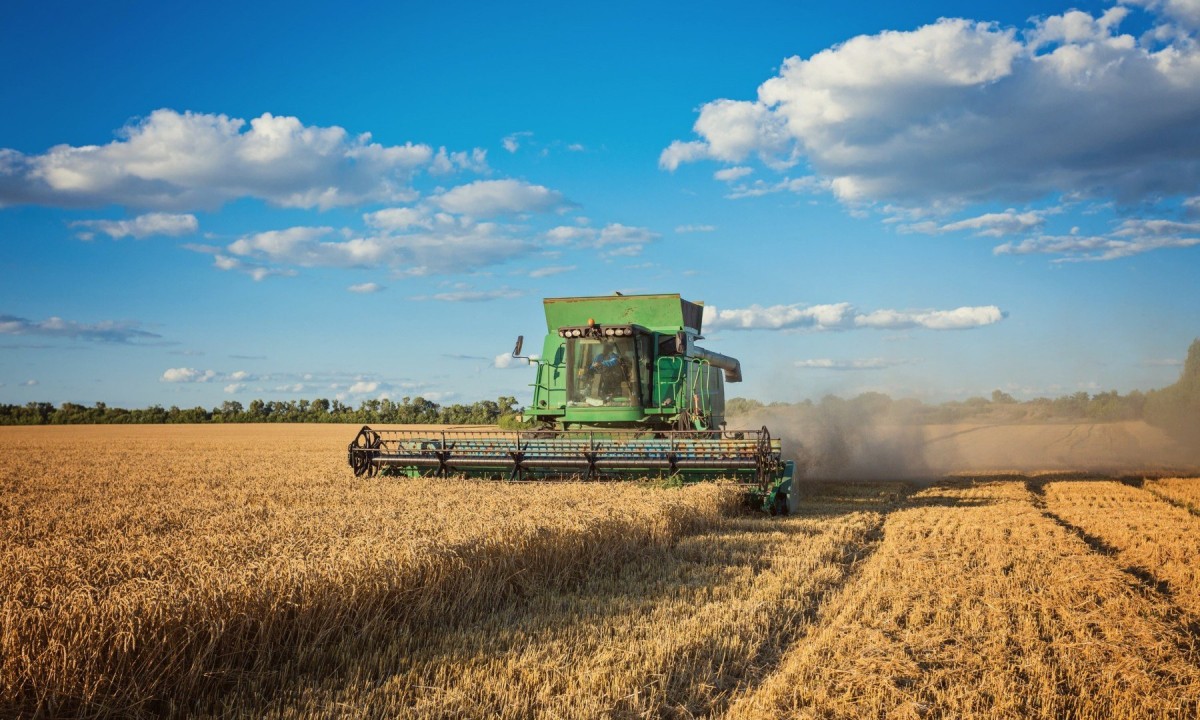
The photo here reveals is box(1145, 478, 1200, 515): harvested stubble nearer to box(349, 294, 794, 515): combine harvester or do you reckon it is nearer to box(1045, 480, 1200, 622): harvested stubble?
box(1045, 480, 1200, 622): harvested stubble

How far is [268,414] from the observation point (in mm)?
53469

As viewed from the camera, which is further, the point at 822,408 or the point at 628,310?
the point at 822,408

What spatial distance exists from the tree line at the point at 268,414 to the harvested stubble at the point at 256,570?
1285 inches

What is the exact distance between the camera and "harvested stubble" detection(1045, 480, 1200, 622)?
7383mm

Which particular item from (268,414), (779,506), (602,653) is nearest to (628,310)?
(779,506)

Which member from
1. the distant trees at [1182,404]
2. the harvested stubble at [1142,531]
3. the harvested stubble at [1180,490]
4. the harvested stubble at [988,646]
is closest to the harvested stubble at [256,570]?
the harvested stubble at [988,646]

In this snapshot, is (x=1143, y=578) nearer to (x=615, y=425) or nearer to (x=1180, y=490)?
(x=615, y=425)

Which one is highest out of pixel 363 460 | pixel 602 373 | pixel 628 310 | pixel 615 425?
pixel 628 310

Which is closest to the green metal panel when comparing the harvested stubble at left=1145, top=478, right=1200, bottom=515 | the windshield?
the windshield

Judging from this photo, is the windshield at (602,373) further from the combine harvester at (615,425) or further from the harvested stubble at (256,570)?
the harvested stubble at (256,570)

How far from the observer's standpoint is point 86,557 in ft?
16.6

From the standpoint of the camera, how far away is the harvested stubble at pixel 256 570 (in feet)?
12.1

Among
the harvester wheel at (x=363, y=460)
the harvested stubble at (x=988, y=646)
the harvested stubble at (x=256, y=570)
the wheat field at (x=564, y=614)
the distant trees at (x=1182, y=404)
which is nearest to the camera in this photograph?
the harvested stubble at (x=256, y=570)

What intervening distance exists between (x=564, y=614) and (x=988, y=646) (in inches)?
103
